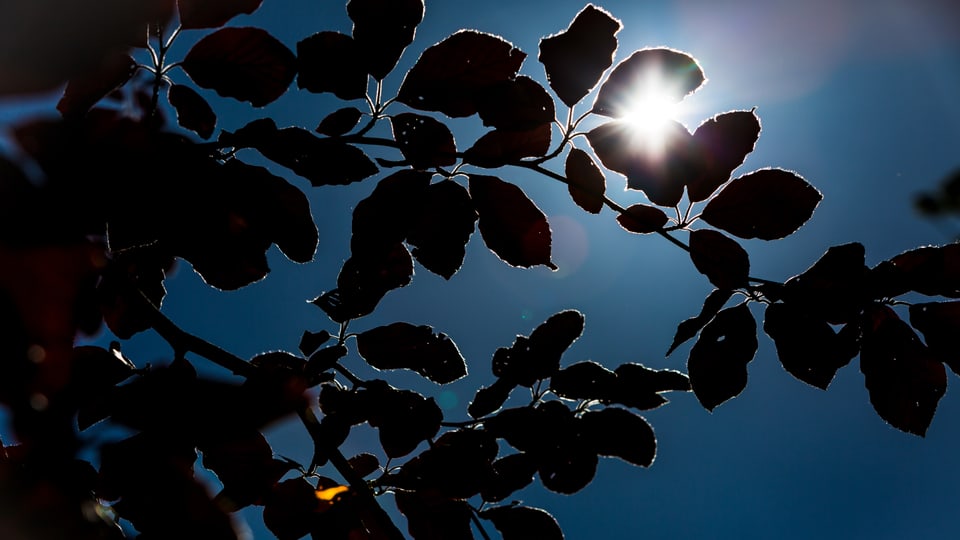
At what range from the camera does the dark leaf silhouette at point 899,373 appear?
1.00 meters

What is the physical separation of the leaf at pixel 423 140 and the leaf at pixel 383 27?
0.34 feet

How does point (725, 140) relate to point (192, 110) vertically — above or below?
below

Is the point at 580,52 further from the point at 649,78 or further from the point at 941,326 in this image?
the point at 941,326

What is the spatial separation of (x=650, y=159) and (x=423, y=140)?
→ 390 mm

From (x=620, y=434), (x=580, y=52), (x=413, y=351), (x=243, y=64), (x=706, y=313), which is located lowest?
(x=620, y=434)

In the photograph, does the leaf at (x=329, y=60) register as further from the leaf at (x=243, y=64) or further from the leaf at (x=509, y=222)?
the leaf at (x=509, y=222)

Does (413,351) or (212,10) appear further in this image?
(413,351)

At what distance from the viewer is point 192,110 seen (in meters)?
1.21

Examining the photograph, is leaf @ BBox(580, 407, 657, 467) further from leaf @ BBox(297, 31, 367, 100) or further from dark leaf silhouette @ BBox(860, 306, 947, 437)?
leaf @ BBox(297, 31, 367, 100)

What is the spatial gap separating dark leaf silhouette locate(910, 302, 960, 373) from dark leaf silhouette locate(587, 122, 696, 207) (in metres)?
0.47

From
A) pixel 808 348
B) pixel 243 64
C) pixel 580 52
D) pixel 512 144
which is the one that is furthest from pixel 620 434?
pixel 243 64

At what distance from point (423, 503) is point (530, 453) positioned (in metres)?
0.23

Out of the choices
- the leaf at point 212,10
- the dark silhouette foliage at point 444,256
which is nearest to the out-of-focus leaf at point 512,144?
the dark silhouette foliage at point 444,256

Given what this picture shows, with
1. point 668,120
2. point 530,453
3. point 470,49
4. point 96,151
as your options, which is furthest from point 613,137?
point 96,151
